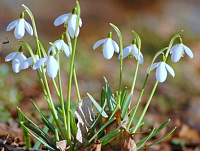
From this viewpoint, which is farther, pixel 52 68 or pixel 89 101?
pixel 89 101

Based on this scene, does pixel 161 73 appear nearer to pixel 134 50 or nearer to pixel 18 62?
pixel 134 50

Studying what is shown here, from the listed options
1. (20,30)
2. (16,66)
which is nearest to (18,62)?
(16,66)

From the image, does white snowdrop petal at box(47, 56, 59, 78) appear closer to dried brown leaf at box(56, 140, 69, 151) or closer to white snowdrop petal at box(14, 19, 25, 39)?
white snowdrop petal at box(14, 19, 25, 39)

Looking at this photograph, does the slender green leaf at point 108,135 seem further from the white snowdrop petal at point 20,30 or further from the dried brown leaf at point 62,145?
the white snowdrop petal at point 20,30

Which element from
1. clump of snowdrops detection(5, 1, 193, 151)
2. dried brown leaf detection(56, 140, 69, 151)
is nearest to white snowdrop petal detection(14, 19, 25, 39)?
clump of snowdrops detection(5, 1, 193, 151)

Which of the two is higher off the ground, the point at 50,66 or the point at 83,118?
the point at 50,66

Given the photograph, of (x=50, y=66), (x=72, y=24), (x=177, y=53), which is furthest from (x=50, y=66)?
(x=177, y=53)

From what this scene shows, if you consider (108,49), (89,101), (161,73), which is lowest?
(89,101)

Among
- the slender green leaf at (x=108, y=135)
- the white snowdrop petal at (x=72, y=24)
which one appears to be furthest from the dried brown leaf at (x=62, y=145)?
the white snowdrop petal at (x=72, y=24)

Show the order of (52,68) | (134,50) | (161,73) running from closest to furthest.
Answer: (52,68) < (161,73) < (134,50)

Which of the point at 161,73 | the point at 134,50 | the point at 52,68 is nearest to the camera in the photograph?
the point at 52,68

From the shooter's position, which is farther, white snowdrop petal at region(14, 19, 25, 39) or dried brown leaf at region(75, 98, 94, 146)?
dried brown leaf at region(75, 98, 94, 146)
